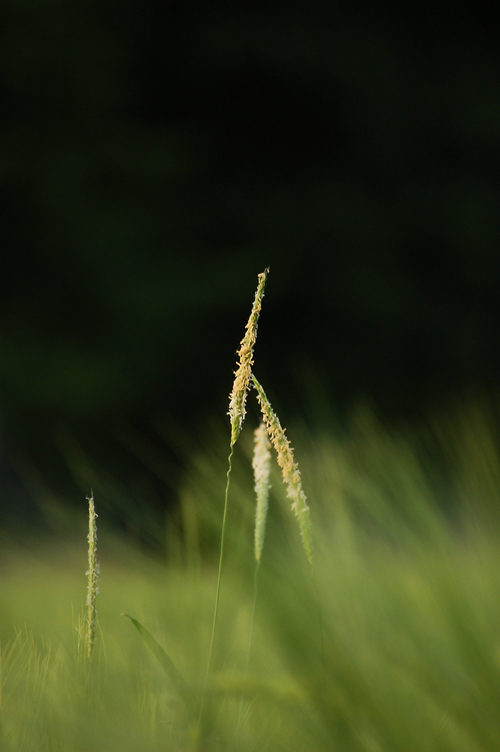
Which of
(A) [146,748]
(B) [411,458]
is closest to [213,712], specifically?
(A) [146,748]

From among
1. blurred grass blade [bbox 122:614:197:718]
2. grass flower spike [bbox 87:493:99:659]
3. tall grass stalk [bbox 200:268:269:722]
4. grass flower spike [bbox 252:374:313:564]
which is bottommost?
blurred grass blade [bbox 122:614:197:718]

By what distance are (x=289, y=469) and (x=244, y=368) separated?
0.11 ft

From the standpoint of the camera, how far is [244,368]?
9.5 inches

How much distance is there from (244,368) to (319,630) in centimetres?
8

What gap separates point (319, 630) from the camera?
0.22 metres

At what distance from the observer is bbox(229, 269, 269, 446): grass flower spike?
0.77 ft

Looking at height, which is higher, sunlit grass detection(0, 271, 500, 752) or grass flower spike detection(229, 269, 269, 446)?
grass flower spike detection(229, 269, 269, 446)

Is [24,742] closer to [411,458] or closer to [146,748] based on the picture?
[146,748]

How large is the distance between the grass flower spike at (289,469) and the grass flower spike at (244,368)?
0.02 meters

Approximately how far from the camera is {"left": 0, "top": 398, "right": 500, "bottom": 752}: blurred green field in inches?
8.0

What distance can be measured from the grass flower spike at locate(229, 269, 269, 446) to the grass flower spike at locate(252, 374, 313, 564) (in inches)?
0.6

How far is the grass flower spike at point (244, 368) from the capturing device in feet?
0.77

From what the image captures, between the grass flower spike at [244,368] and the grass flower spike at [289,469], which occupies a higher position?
the grass flower spike at [244,368]

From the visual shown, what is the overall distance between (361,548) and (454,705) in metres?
0.09
